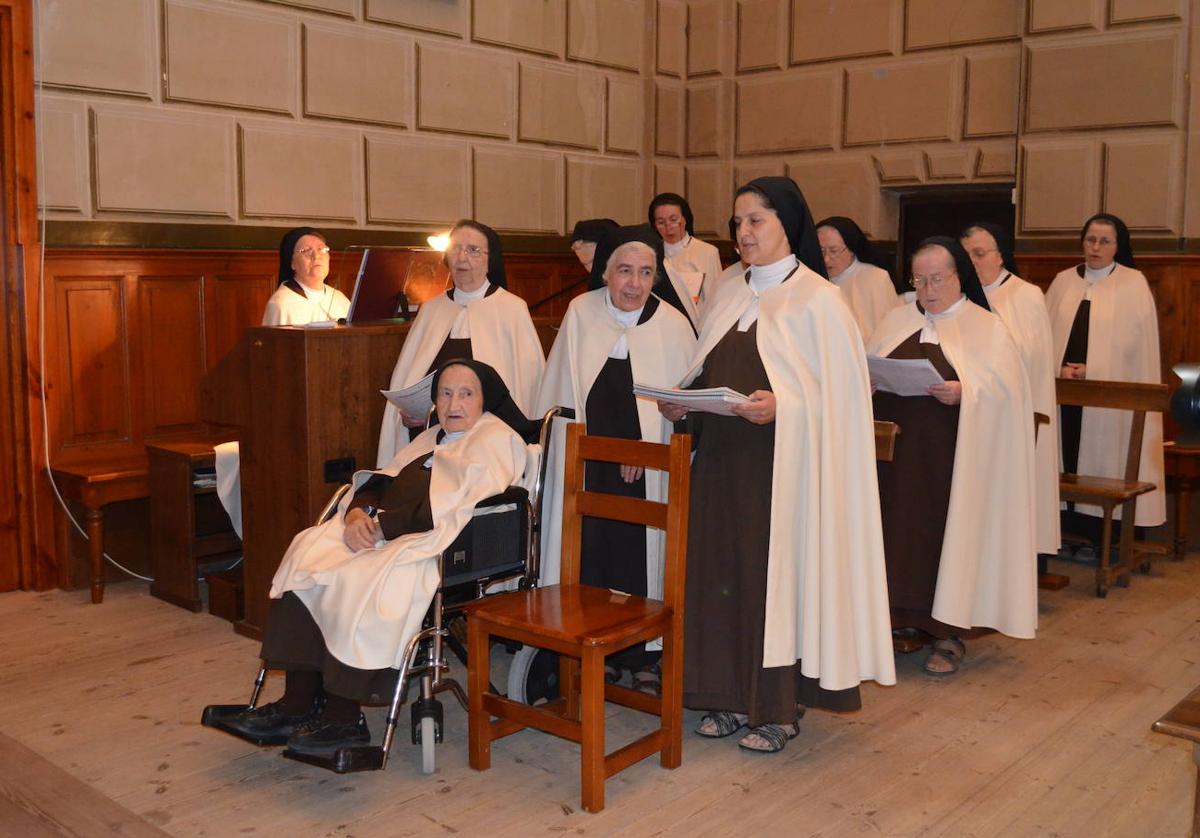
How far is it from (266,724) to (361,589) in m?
0.53

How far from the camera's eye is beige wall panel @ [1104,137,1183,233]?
23.6 ft

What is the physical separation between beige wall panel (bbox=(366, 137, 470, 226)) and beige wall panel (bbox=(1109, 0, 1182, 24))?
4.05 m

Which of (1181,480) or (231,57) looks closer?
(231,57)

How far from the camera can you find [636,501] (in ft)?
12.3

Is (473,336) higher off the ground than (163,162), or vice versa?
(163,162)

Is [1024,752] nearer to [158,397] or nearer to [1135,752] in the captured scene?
[1135,752]

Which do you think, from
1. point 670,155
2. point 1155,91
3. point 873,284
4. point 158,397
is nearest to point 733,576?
point 873,284

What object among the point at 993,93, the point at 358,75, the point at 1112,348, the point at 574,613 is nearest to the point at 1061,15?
the point at 993,93

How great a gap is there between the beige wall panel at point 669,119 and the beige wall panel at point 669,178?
0.10m

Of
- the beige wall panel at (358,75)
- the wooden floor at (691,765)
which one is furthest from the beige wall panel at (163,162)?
the wooden floor at (691,765)

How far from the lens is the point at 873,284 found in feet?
21.1

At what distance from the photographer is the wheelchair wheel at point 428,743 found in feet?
12.3

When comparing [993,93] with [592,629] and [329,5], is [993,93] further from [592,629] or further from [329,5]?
[592,629]

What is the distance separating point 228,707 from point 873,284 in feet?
13.3
